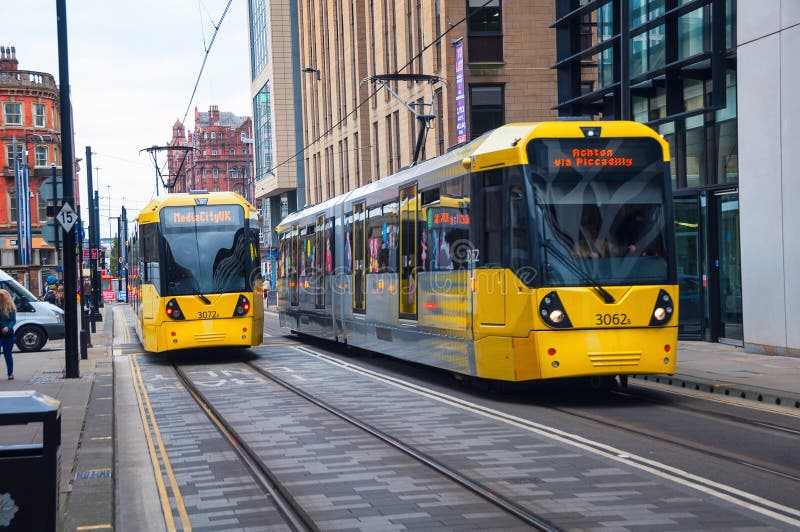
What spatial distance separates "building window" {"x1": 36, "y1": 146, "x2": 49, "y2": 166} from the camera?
8031 cm

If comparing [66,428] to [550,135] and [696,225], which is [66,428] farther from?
[696,225]

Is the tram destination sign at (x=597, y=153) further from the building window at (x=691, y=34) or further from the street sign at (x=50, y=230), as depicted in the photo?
the street sign at (x=50, y=230)

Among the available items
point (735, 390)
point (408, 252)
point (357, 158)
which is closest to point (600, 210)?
point (735, 390)

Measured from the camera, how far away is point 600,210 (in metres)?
13.0

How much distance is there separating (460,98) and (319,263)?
14.5m

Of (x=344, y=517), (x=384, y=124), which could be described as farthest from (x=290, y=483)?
(x=384, y=124)

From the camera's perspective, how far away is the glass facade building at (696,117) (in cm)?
2062

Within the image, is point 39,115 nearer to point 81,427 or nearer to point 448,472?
point 81,427

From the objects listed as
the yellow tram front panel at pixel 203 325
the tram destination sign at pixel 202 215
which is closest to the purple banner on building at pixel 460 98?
the tram destination sign at pixel 202 215

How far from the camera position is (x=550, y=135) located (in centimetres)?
1305

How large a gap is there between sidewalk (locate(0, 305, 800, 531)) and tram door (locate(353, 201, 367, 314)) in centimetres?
485

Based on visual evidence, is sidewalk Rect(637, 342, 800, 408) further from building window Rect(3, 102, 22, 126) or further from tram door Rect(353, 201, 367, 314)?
building window Rect(3, 102, 22, 126)

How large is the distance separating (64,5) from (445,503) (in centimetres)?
1397

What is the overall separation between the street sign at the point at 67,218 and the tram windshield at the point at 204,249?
110 inches
